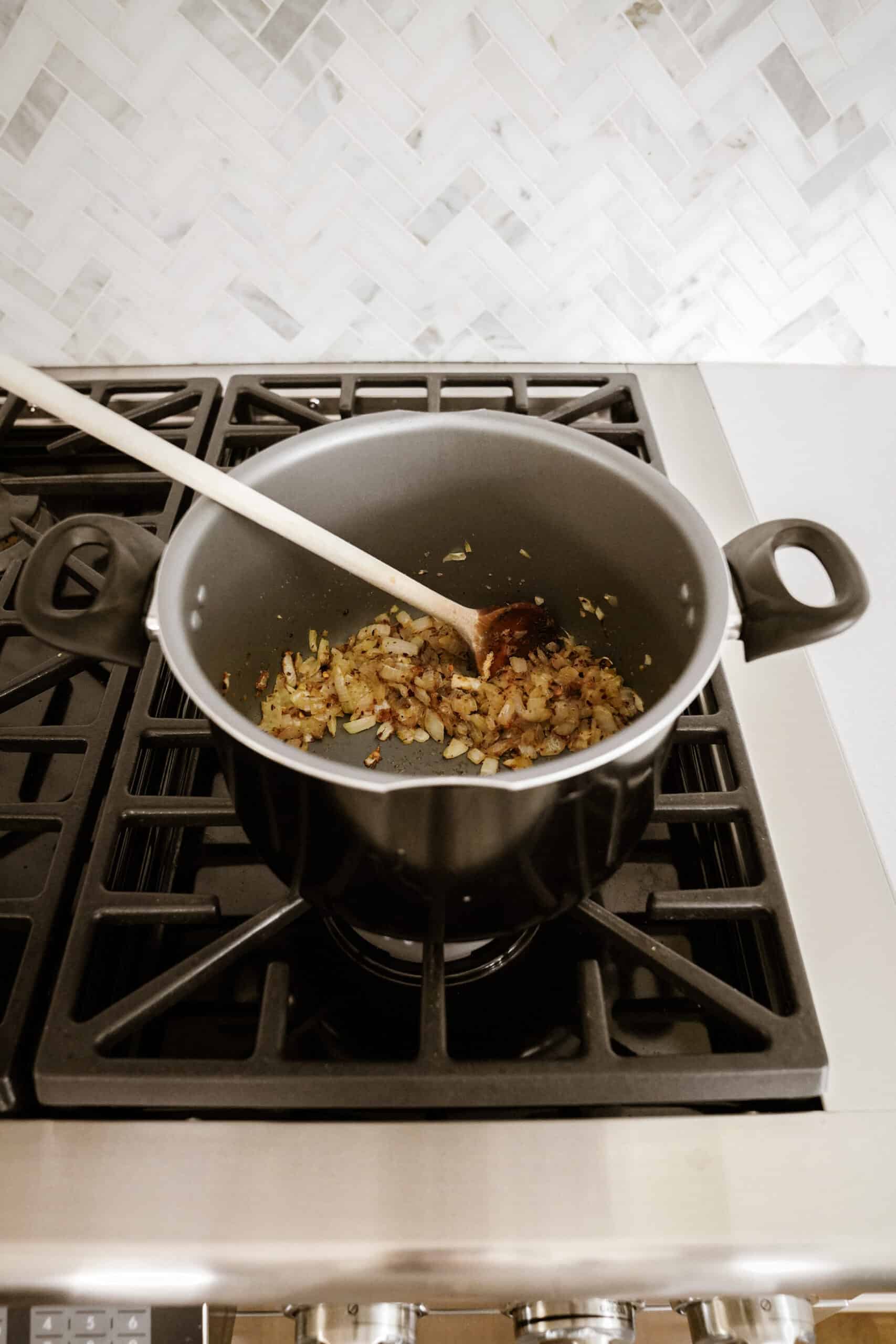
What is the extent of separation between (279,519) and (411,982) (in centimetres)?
31

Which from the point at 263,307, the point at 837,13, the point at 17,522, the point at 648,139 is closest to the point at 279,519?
the point at 17,522

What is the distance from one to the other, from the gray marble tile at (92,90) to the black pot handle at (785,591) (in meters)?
0.68

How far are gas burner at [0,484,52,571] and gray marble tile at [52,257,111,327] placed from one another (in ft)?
0.70

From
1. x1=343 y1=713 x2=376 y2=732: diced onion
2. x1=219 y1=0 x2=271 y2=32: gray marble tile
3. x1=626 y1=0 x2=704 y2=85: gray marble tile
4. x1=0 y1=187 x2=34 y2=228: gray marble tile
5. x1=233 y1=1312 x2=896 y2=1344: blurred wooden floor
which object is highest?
x1=626 y1=0 x2=704 y2=85: gray marble tile

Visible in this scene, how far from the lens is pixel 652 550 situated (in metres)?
0.56

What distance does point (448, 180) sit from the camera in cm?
80

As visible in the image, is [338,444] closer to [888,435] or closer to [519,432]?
[519,432]

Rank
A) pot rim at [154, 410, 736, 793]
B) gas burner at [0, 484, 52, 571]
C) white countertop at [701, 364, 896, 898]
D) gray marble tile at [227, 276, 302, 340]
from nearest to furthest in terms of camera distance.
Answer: pot rim at [154, 410, 736, 793], white countertop at [701, 364, 896, 898], gas burner at [0, 484, 52, 571], gray marble tile at [227, 276, 302, 340]

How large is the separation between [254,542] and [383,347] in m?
0.42

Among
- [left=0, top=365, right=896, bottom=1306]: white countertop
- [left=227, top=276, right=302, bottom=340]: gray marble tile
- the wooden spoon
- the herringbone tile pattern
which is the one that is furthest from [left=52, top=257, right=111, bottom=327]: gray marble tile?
[left=0, top=365, right=896, bottom=1306]: white countertop

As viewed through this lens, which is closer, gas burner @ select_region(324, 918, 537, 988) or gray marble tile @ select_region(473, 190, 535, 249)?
gas burner @ select_region(324, 918, 537, 988)

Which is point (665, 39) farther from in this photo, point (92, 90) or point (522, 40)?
point (92, 90)

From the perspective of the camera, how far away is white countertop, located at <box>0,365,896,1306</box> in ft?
1.38

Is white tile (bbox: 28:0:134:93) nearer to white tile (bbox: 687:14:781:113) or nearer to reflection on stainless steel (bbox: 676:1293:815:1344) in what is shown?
white tile (bbox: 687:14:781:113)
